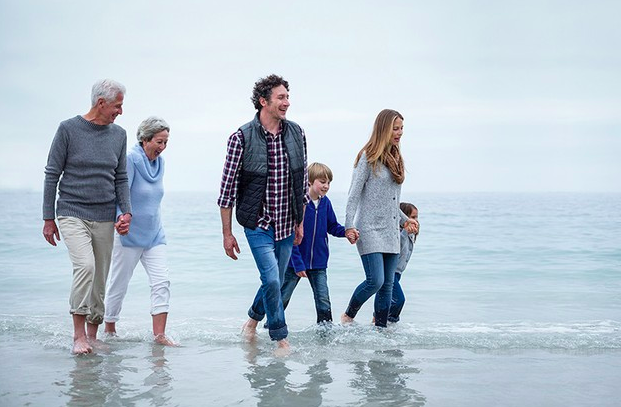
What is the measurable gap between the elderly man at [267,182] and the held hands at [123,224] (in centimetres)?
75

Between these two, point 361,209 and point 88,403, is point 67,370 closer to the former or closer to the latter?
point 88,403

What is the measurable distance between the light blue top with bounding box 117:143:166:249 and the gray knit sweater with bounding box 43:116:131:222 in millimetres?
290

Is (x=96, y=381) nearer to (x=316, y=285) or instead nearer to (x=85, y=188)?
(x=85, y=188)

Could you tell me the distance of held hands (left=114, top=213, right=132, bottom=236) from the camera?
5633mm

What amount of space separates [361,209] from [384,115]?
799 mm

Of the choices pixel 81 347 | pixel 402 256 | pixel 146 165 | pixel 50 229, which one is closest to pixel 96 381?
pixel 81 347

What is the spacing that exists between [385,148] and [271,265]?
1.50 metres

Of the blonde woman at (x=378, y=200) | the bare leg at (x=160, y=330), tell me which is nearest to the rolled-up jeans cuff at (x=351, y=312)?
the blonde woman at (x=378, y=200)

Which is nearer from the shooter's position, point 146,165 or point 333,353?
point 333,353

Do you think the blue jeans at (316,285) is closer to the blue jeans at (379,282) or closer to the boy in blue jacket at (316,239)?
the boy in blue jacket at (316,239)

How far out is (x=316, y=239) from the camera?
6.38m

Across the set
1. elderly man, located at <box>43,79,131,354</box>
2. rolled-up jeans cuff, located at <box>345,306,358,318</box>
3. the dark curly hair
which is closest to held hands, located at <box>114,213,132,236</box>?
elderly man, located at <box>43,79,131,354</box>

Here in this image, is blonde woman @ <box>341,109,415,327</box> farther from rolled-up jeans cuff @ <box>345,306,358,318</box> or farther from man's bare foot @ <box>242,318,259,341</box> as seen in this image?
man's bare foot @ <box>242,318,259,341</box>

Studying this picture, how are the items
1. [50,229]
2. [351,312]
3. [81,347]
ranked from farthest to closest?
[351,312]
[81,347]
[50,229]
